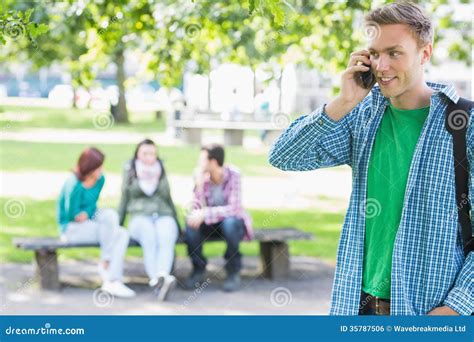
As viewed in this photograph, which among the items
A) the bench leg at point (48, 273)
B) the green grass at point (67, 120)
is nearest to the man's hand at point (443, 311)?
the bench leg at point (48, 273)

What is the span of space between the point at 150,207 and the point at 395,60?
5.15m

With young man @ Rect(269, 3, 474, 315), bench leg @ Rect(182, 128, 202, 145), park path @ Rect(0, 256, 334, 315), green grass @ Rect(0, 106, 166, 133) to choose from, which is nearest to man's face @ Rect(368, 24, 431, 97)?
young man @ Rect(269, 3, 474, 315)

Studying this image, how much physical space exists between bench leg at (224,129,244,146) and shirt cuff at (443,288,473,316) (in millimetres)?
18419

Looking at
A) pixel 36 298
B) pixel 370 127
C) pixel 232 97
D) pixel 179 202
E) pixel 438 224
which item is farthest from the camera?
pixel 232 97

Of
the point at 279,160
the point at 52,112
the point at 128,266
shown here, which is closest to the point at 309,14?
the point at 128,266

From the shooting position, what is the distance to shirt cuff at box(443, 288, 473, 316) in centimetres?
244

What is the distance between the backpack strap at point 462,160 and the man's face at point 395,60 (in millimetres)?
149

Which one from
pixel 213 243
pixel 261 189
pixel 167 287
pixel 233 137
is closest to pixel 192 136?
pixel 233 137

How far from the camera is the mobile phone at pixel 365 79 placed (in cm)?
257

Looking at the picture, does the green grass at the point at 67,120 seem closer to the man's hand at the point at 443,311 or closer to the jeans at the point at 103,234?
the jeans at the point at 103,234

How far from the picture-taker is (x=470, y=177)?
2459mm

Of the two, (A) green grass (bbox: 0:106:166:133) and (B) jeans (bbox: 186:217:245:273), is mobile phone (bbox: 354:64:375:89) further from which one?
(A) green grass (bbox: 0:106:166:133)

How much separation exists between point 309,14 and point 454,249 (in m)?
5.31
